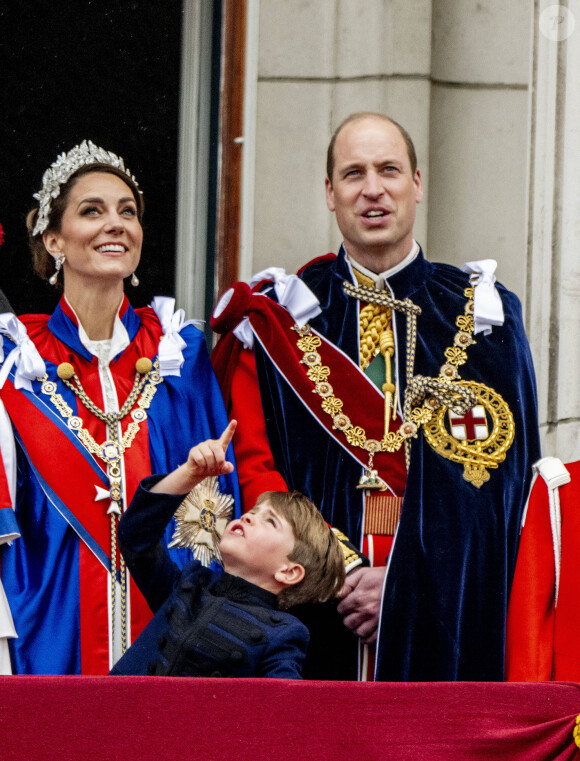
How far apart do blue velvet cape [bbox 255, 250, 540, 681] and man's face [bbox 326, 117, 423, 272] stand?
68 millimetres

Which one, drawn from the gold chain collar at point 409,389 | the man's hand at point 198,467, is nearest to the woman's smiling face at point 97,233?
the gold chain collar at point 409,389

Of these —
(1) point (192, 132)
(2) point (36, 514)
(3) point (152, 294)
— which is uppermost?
(1) point (192, 132)

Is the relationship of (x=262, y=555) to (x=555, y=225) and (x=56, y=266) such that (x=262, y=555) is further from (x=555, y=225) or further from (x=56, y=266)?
(x=555, y=225)

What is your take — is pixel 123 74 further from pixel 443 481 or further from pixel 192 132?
pixel 443 481

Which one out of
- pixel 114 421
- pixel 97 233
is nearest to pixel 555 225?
pixel 97 233

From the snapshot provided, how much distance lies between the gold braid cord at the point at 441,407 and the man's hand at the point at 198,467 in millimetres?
607

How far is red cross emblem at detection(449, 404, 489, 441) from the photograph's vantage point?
10.8 feet

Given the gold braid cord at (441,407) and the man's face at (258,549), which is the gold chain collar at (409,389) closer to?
the gold braid cord at (441,407)

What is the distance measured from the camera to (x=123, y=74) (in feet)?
14.2

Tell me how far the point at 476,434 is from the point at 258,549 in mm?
740

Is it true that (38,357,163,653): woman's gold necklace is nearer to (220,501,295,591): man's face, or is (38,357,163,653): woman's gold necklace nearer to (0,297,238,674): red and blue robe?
(0,297,238,674): red and blue robe

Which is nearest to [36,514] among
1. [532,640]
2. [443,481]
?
[443,481]

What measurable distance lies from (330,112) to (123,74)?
67 cm

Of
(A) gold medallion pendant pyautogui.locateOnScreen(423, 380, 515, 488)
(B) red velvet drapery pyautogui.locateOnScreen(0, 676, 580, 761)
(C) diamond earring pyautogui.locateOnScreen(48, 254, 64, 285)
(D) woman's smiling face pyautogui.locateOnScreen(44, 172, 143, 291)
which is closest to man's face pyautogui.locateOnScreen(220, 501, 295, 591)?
(B) red velvet drapery pyautogui.locateOnScreen(0, 676, 580, 761)
